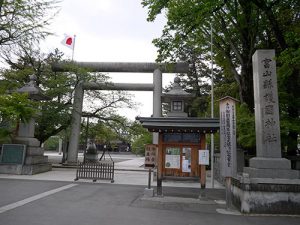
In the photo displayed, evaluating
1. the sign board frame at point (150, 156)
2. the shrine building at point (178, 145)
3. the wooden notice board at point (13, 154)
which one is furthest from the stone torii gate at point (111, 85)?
the sign board frame at point (150, 156)

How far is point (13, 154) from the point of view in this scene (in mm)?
17453

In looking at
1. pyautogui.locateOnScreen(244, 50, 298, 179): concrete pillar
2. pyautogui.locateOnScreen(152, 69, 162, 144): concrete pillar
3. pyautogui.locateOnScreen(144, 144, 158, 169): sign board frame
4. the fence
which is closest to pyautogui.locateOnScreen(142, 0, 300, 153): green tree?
pyautogui.locateOnScreen(244, 50, 298, 179): concrete pillar

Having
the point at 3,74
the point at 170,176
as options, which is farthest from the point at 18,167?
the point at 170,176

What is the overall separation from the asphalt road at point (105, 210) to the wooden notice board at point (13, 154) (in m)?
6.47

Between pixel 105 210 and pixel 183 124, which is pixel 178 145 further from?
pixel 105 210

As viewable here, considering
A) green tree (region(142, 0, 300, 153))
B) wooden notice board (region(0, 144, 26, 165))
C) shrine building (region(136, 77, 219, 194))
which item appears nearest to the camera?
shrine building (region(136, 77, 219, 194))

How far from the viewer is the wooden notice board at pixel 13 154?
17389mm

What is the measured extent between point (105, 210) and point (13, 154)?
12004mm

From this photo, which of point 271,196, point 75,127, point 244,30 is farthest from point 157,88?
point 271,196

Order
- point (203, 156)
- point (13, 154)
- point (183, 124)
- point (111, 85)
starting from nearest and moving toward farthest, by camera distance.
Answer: point (203, 156) → point (183, 124) → point (13, 154) → point (111, 85)

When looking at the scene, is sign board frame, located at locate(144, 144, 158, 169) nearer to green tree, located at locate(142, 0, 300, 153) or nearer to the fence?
the fence

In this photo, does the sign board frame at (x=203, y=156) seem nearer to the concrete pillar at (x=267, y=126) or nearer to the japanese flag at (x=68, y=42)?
the concrete pillar at (x=267, y=126)

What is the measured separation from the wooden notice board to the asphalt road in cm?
647

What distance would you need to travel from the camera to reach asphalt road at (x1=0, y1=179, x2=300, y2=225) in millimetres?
7082
